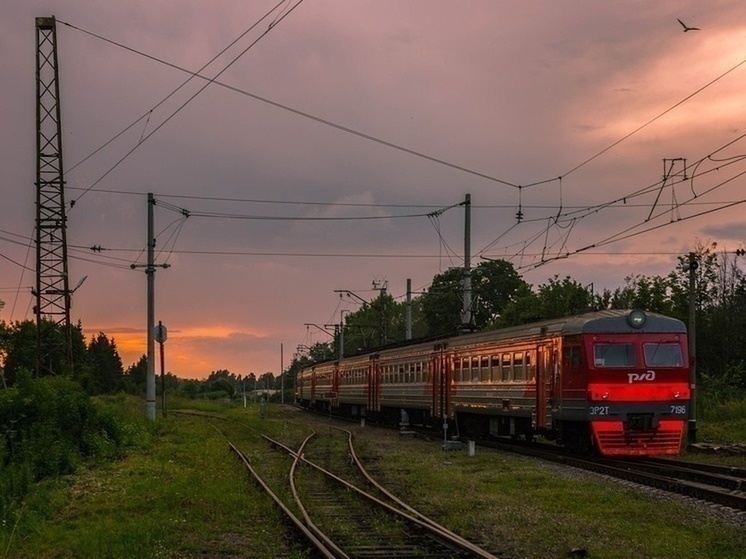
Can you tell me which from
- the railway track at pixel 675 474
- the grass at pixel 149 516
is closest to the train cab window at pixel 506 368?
the railway track at pixel 675 474

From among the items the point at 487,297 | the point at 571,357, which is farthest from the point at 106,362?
the point at 571,357

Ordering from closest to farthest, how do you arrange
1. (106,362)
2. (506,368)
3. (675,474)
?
(675,474) < (506,368) < (106,362)

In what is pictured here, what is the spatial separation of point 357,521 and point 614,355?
9148 mm

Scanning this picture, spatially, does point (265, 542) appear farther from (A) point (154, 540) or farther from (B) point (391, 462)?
(B) point (391, 462)

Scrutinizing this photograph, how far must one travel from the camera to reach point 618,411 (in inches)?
778

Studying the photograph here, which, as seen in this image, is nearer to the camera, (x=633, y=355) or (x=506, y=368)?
(x=633, y=355)

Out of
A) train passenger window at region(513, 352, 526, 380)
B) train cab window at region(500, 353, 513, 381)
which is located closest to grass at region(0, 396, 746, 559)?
train passenger window at region(513, 352, 526, 380)

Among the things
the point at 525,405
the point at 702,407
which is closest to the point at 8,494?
the point at 525,405

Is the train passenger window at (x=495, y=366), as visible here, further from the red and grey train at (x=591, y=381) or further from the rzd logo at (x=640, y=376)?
the rzd logo at (x=640, y=376)

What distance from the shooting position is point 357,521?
1307cm

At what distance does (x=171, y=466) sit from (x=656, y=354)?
1103cm

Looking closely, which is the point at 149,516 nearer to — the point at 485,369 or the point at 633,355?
the point at 633,355

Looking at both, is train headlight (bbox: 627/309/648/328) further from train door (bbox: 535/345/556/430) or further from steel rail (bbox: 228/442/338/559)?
steel rail (bbox: 228/442/338/559)

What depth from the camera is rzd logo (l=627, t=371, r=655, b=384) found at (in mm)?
20078
